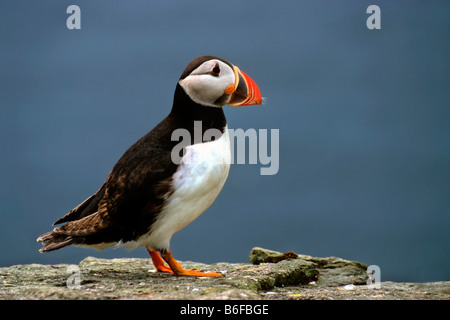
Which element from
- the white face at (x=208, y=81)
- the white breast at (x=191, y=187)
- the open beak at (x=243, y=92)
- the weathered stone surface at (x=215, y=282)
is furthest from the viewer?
the open beak at (x=243, y=92)

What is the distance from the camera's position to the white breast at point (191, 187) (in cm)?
411

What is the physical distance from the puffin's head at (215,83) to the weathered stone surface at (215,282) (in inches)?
51.1

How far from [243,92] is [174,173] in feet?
2.65

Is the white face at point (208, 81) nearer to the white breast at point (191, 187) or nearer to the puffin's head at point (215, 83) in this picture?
the puffin's head at point (215, 83)

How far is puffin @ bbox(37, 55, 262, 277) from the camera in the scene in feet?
13.5

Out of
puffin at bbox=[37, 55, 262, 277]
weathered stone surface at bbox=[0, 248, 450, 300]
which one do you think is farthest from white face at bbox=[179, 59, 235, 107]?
weathered stone surface at bbox=[0, 248, 450, 300]

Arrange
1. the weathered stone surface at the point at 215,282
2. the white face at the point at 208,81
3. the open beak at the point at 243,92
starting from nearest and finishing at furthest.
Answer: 1. the weathered stone surface at the point at 215,282
2. the white face at the point at 208,81
3. the open beak at the point at 243,92

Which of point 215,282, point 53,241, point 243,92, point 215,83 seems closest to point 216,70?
point 215,83

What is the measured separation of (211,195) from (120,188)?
0.66m

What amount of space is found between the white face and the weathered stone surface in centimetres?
131

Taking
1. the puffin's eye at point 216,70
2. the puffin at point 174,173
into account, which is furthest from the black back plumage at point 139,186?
the puffin's eye at point 216,70

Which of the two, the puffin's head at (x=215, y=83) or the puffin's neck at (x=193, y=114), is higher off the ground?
the puffin's head at (x=215, y=83)
